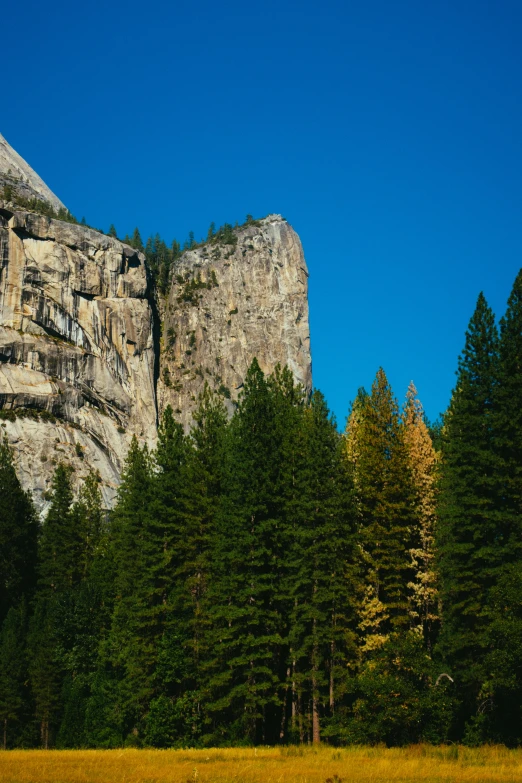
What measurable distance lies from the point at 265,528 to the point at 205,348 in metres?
134

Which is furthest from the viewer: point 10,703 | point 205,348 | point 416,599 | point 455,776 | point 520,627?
point 205,348

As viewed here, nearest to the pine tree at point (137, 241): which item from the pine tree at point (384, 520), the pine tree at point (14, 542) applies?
the pine tree at point (14, 542)

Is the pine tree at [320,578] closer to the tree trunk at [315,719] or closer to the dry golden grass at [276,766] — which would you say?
the tree trunk at [315,719]

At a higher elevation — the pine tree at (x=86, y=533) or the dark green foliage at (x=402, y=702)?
the pine tree at (x=86, y=533)

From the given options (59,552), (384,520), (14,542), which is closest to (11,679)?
(59,552)

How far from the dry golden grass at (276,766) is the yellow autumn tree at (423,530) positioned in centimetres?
905

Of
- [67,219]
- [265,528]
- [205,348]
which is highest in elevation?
[67,219]

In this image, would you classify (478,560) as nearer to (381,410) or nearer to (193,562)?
(381,410)

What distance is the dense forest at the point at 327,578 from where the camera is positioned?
31.0 m

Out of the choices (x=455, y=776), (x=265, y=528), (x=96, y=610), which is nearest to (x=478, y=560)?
(x=265, y=528)

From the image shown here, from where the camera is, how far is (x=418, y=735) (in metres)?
30.4

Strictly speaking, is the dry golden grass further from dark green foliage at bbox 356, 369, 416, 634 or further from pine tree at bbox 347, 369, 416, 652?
dark green foliage at bbox 356, 369, 416, 634

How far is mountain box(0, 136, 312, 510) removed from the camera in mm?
124625

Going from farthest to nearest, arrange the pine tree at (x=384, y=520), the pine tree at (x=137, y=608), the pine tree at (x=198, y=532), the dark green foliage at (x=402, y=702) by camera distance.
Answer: the pine tree at (x=137, y=608)
the pine tree at (x=198, y=532)
the pine tree at (x=384, y=520)
the dark green foliage at (x=402, y=702)
